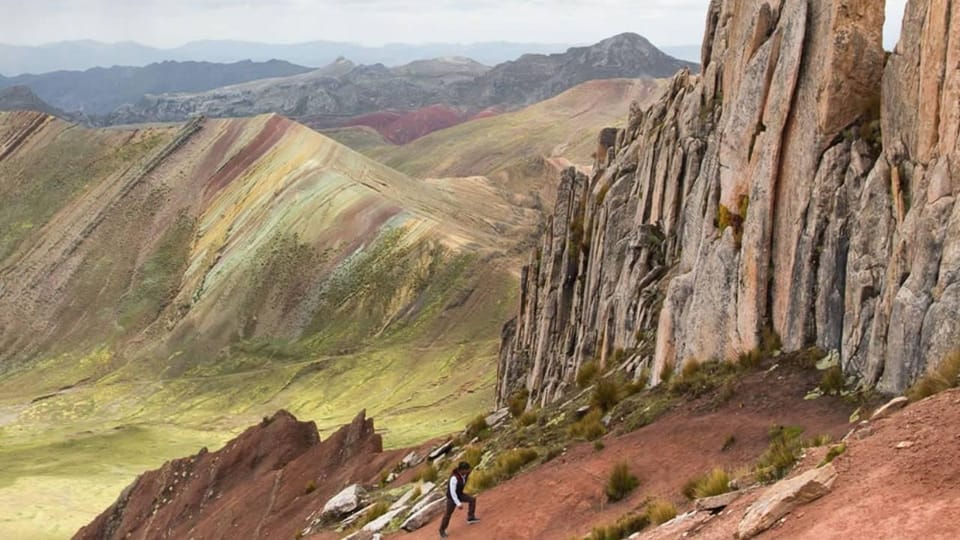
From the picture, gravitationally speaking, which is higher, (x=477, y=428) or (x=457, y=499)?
(x=457, y=499)

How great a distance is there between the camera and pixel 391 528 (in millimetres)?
22484

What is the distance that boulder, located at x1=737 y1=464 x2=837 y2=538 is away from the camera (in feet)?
39.4

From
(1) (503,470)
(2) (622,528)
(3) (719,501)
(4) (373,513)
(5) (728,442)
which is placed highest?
(3) (719,501)

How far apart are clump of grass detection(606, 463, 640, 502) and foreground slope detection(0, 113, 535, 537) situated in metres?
49.4

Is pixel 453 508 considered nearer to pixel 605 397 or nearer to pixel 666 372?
pixel 605 397

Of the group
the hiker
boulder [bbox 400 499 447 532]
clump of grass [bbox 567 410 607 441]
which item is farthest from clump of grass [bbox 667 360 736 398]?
boulder [bbox 400 499 447 532]

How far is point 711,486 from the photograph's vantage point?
15172 mm

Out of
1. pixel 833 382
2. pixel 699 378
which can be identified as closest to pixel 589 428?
Answer: pixel 699 378

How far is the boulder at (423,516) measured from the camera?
21.6 m

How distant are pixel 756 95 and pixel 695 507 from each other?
13040 millimetres

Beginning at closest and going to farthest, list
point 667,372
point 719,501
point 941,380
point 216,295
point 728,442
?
point 719,501, point 941,380, point 728,442, point 667,372, point 216,295

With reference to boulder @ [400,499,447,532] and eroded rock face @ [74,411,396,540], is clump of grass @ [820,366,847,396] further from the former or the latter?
eroded rock face @ [74,411,396,540]

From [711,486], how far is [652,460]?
398 cm

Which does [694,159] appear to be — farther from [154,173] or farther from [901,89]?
[154,173]
